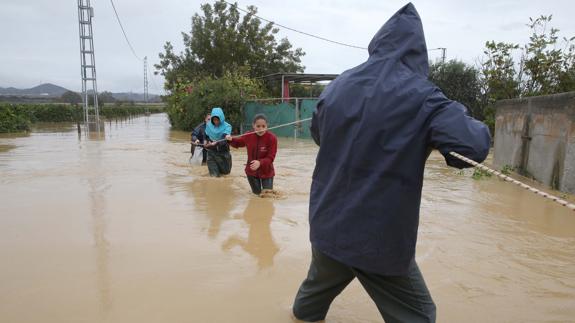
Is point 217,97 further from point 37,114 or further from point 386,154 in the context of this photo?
point 37,114

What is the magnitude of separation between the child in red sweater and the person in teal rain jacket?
1.56 metres

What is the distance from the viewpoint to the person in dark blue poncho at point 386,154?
6.50 feet

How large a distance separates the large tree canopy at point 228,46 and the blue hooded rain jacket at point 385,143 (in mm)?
27035

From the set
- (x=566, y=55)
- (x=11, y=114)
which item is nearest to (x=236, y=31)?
(x=11, y=114)

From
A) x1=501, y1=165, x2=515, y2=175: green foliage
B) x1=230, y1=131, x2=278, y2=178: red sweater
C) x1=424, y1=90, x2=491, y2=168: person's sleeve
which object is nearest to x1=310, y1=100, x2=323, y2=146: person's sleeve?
x1=424, y1=90, x2=491, y2=168: person's sleeve

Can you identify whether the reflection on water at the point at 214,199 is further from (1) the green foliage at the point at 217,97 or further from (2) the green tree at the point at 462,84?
(2) the green tree at the point at 462,84

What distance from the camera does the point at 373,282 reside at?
7.48 ft

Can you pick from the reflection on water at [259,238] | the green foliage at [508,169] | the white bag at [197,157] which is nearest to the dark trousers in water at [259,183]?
the reflection on water at [259,238]

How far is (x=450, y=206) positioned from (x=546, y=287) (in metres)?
2.88

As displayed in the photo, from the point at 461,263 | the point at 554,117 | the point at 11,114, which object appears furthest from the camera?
the point at 11,114

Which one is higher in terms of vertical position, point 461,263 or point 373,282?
point 373,282

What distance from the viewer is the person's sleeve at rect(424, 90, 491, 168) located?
1.90 meters

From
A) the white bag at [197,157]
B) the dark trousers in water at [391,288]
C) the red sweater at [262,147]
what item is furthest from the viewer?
the white bag at [197,157]

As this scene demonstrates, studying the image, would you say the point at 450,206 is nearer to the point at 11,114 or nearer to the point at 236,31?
the point at 11,114
